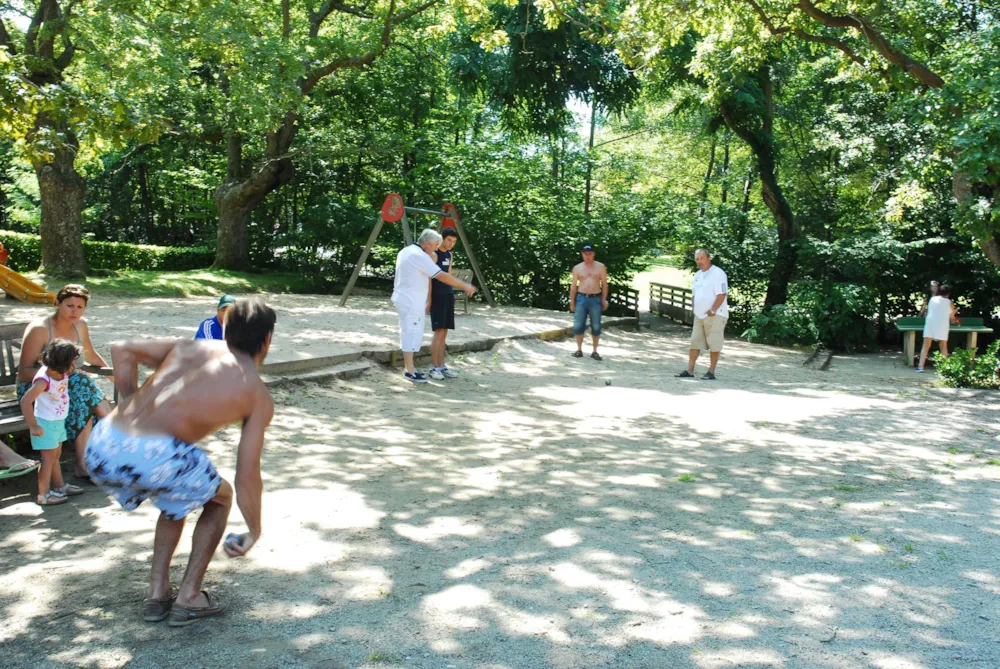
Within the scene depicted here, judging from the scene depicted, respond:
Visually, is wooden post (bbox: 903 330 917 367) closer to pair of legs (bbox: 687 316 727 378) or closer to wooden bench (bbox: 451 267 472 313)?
pair of legs (bbox: 687 316 727 378)

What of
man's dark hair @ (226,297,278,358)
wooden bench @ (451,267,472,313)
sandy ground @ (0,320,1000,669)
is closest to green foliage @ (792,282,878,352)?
wooden bench @ (451,267,472,313)

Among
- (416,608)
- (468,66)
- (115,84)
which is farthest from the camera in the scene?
(468,66)

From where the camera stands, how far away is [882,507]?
5645 millimetres

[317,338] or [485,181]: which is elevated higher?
[485,181]

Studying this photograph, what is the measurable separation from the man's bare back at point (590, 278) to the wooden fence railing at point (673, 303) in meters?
10.4

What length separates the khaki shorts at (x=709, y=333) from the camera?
36.9 ft

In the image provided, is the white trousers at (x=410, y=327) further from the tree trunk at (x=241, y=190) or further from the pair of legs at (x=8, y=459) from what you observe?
the tree trunk at (x=241, y=190)

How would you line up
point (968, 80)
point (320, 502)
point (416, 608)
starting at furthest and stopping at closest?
point (968, 80), point (320, 502), point (416, 608)

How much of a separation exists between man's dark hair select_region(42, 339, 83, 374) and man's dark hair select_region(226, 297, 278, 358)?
223 centimetres

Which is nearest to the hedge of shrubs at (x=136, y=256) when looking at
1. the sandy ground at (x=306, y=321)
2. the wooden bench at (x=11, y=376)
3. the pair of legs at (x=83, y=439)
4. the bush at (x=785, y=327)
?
the sandy ground at (x=306, y=321)

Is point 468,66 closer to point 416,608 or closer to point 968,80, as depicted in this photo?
point 968,80

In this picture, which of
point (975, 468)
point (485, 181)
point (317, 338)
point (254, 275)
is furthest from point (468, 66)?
point (975, 468)

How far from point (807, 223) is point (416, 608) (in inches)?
780

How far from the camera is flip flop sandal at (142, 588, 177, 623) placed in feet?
12.0
